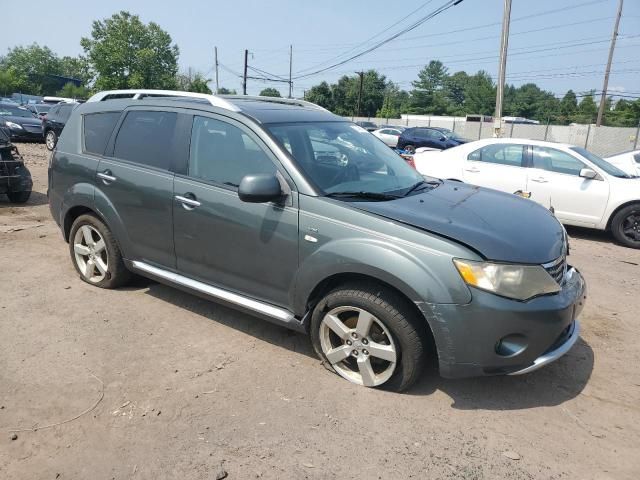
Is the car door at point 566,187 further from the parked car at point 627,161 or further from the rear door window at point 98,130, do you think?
the rear door window at point 98,130

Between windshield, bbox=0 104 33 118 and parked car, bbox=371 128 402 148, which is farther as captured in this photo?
parked car, bbox=371 128 402 148

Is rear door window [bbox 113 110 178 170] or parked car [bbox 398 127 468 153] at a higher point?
rear door window [bbox 113 110 178 170]

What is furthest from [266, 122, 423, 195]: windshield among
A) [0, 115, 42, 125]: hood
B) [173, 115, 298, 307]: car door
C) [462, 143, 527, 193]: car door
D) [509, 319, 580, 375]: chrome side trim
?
[0, 115, 42, 125]: hood

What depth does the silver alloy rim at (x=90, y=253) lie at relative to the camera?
15.6ft

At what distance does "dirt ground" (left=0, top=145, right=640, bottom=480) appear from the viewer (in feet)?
8.61

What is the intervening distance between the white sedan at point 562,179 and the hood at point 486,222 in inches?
150

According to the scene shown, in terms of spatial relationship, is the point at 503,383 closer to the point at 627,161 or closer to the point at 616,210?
the point at 616,210

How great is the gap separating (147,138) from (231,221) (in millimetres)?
1296

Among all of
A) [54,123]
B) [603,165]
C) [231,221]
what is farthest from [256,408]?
[54,123]

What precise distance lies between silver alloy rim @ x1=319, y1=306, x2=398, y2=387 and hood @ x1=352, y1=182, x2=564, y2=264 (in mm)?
689

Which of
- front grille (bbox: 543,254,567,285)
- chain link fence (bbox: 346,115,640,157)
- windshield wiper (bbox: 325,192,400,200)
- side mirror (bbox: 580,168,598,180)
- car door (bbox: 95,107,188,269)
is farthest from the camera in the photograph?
chain link fence (bbox: 346,115,640,157)

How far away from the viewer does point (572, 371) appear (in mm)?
3625

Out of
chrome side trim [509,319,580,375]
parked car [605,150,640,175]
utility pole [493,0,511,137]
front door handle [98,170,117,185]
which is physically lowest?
chrome side trim [509,319,580,375]

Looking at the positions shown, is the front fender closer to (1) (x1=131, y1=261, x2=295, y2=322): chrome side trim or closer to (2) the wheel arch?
(1) (x1=131, y1=261, x2=295, y2=322): chrome side trim
